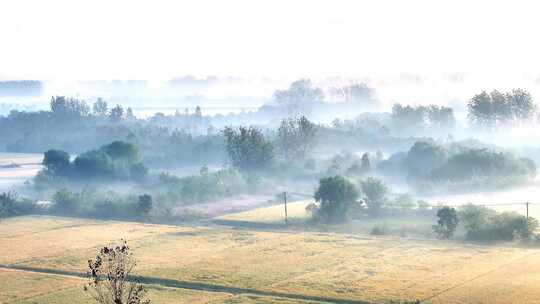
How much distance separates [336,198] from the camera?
10506 centimetres

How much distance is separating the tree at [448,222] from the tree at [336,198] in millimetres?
16888

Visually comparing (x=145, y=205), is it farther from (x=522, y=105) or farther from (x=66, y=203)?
(x=522, y=105)

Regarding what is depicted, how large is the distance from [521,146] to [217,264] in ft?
367

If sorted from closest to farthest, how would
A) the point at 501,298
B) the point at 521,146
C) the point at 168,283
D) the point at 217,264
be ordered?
the point at 501,298
the point at 168,283
the point at 217,264
the point at 521,146

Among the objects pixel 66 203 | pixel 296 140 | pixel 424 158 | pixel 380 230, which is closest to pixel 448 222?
pixel 380 230

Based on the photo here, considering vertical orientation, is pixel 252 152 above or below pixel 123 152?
below

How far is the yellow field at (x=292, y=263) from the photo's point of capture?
6378cm

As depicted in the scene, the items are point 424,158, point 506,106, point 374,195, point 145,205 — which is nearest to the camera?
point 374,195

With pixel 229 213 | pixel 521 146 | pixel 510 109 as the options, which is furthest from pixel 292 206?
pixel 510 109

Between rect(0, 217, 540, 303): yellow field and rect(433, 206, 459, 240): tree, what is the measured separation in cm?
467

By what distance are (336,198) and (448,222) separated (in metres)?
18.4

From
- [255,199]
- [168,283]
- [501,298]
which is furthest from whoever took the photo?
[255,199]

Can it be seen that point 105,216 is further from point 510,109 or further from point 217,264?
point 510,109

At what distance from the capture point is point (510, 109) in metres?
190
